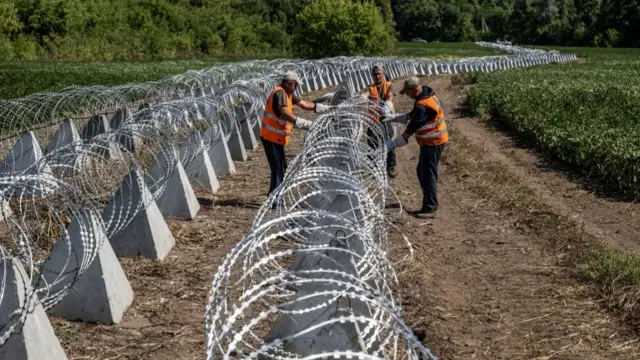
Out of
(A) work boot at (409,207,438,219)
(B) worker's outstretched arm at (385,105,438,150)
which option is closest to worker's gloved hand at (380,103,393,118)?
(B) worker's outstretched arm at (385,105,438,150)

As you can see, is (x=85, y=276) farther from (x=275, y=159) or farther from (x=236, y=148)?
(x=236, y=148)

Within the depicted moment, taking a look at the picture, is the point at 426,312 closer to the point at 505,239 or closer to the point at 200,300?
the point at 200,300

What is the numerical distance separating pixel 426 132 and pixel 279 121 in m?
1.97

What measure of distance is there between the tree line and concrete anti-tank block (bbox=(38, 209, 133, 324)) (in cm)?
5040

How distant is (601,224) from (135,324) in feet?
21.4

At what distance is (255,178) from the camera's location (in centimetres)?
1420

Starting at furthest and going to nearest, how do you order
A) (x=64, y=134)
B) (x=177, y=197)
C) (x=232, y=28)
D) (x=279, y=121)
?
(x=232, y=28)
(x=64, y=134)
(x=279, y=121)
(x=177, y=197)

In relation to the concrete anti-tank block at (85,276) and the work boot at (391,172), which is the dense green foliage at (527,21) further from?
the concrete anti-tank block at (85,276)

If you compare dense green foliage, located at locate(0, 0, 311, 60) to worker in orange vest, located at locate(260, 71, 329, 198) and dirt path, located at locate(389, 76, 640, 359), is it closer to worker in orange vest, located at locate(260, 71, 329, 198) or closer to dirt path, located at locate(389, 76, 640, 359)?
dirt path, located at locate(389, 76, 640, 359)

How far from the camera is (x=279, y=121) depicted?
36.3 ft

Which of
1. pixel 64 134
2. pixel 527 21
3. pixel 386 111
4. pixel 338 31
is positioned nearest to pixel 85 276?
pixel 386 111

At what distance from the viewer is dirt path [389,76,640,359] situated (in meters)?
6.98

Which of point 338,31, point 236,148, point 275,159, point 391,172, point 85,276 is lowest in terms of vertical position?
point 338,31

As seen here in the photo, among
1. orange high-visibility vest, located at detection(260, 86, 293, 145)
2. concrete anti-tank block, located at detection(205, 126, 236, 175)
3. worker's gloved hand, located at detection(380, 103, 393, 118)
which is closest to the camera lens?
orange high-visibility vest, located at detection(260, 86, 293, 145)
